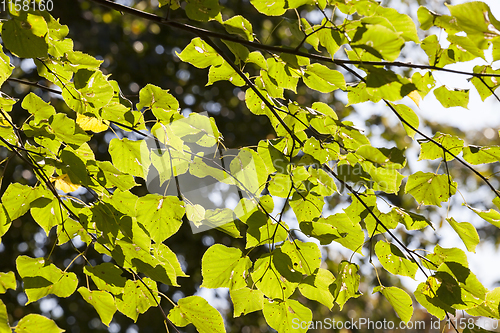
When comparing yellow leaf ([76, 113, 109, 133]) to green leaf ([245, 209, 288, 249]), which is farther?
yellow leaf ([76, 113, 109, 133])

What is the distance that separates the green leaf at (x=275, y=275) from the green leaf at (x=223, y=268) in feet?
0.13

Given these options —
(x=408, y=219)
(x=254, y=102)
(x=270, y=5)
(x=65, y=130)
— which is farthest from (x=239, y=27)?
(x=408, y=219)

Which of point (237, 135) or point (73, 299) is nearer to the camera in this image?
point (73, 299)

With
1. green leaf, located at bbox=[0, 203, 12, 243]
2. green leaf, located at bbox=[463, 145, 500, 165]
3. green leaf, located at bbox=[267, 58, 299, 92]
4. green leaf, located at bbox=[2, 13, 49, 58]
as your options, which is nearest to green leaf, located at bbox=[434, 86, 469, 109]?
green leaf, located at bbox=[463, 145, 500, 165]

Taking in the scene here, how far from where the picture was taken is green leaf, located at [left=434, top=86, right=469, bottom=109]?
0.85 meters

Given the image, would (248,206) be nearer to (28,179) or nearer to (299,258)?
(299,258)

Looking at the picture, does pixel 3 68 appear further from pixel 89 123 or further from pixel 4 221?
pixel 4 221

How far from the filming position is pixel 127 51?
3.57 m

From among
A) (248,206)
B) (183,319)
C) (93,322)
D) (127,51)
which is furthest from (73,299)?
(248,206)

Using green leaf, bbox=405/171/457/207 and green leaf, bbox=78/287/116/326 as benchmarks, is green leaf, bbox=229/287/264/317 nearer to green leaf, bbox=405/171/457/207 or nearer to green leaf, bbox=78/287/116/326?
green leaf, bbox=78/287/116/326

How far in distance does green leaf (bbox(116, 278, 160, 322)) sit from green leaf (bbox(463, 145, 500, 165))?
952 millimetres

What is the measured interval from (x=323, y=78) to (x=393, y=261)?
0.54 m

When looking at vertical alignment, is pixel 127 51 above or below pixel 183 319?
below

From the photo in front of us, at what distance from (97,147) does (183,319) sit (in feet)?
9.47
